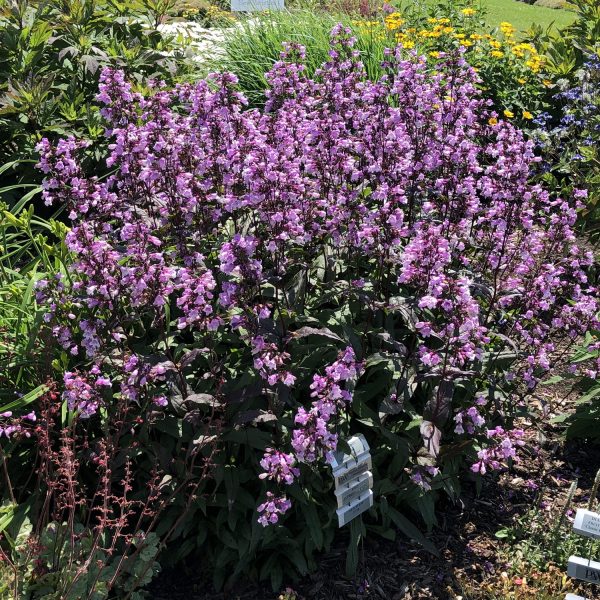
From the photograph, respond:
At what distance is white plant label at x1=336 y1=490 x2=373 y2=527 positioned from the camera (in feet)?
11.0

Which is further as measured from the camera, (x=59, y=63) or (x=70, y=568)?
(x=59, y=63)

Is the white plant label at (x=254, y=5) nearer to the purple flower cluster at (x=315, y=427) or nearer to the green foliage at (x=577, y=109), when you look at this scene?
the green foliage at (x=577, y=109)

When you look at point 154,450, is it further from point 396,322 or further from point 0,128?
point 0,128

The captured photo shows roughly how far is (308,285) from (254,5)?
6.99 m

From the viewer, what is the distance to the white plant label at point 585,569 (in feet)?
9.20

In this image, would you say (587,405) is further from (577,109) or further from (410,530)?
(577,109)

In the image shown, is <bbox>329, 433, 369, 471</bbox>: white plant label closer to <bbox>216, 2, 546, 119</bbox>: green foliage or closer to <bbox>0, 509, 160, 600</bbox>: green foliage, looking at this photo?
<bbox>0, 509, 160, 600</bbox>: green foliage

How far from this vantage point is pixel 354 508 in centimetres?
343

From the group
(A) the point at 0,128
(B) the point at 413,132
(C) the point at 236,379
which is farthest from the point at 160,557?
(A) the point at 0,128

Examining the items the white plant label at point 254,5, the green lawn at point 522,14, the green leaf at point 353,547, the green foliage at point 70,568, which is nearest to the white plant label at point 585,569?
the green leaf at point 353,547

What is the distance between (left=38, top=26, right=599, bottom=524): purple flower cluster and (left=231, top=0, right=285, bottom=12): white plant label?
5.00 meters

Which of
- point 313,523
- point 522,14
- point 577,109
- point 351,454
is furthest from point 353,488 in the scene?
point 522,14

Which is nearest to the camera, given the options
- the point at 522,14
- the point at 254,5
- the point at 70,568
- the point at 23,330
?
the point at 70,568

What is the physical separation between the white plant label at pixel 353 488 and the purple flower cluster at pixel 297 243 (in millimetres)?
236
